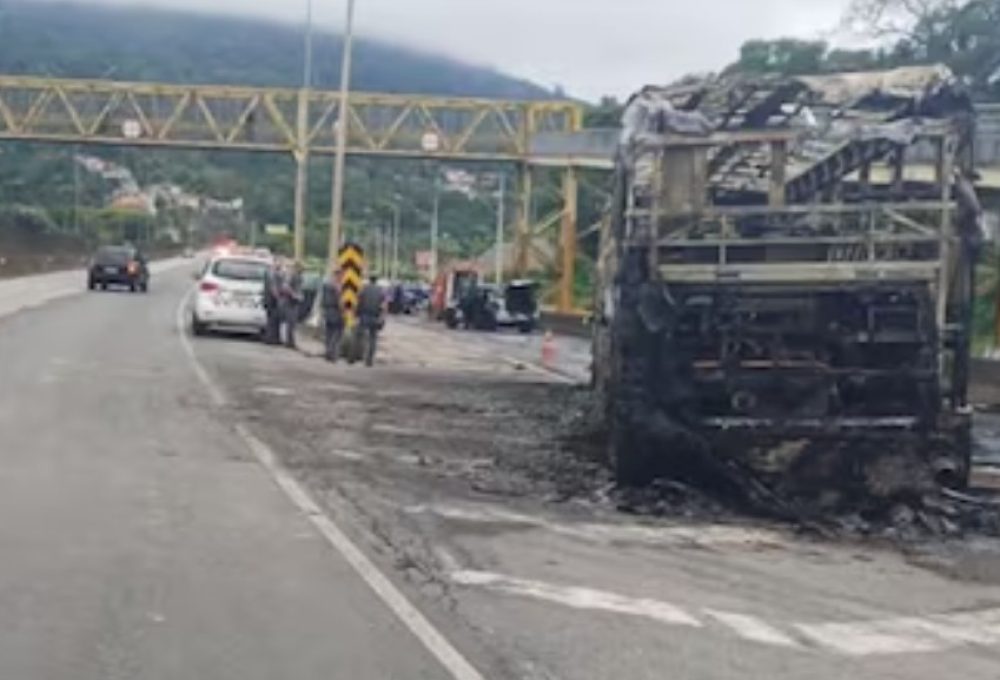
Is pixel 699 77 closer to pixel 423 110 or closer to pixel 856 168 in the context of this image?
pixel 856 168

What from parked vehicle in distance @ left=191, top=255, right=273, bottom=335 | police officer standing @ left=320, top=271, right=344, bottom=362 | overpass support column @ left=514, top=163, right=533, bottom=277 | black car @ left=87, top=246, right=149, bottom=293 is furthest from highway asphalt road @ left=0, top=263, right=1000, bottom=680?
overpass support column @ left=514, top=163, right=533, bottom=277

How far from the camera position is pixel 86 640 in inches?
304

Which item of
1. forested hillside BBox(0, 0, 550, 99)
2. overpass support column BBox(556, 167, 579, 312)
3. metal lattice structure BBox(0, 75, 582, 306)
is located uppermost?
forested hillside BBox(0, 0, 550, 99)

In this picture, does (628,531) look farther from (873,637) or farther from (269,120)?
(269,120)

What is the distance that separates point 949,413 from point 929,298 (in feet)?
2.86

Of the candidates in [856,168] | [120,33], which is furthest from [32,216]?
[856,168]

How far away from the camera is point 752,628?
888 cm

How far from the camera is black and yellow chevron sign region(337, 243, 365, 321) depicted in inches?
1249

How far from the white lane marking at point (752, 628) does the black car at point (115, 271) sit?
189 ft

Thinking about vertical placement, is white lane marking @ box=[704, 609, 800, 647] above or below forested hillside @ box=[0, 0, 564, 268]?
below

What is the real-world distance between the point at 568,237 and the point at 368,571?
191ft

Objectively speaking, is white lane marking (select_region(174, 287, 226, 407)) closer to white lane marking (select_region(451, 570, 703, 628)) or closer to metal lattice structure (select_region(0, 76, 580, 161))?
white lane marking (select_region(451, 570, 703, 628))

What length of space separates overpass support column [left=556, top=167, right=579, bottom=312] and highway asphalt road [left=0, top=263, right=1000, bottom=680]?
166ft

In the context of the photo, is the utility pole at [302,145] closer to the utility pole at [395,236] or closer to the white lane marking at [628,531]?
the white lane marking at [628,531]
